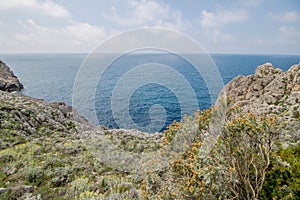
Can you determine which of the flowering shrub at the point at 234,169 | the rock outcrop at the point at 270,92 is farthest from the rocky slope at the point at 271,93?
the flowering shrub at the point at 234,169

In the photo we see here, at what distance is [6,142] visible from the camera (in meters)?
13.9

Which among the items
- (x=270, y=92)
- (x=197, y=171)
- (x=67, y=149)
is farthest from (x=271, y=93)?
(x=67, y=149)

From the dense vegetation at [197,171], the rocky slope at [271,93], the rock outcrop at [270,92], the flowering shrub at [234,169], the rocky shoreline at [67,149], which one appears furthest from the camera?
the rock outcrop at [270,92]

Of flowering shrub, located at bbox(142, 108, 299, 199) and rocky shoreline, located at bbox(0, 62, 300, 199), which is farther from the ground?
flowering shrub, located at bbox(142, 108, 299, 199)

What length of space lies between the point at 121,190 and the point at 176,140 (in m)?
3.26

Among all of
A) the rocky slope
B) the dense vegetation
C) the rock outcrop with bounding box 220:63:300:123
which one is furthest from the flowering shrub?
the rock outcrop with bounding box 220:63:300:123

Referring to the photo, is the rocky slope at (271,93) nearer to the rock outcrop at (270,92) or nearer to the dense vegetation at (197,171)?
the rock outcrop at (270,92)

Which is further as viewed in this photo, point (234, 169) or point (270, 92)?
point (270, 92)

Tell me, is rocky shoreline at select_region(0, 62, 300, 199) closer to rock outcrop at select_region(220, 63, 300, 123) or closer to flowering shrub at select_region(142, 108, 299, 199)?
rock outcrop at select_region(220, 63, 300, 123)

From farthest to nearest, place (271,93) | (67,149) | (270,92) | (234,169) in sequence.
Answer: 1. (270,92)
2. (271,93)
3. (67,149)
4. (234,169)

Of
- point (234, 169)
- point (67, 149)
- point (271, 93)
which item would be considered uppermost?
point (234, 169)

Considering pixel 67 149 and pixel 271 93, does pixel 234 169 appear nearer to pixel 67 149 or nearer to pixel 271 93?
pixel 67 149

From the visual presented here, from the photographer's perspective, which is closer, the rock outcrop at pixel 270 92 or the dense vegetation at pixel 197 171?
the dense vegetation at pixel 197 171

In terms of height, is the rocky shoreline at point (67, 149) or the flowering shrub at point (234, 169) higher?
the flowering shrub at point (234, 169)
